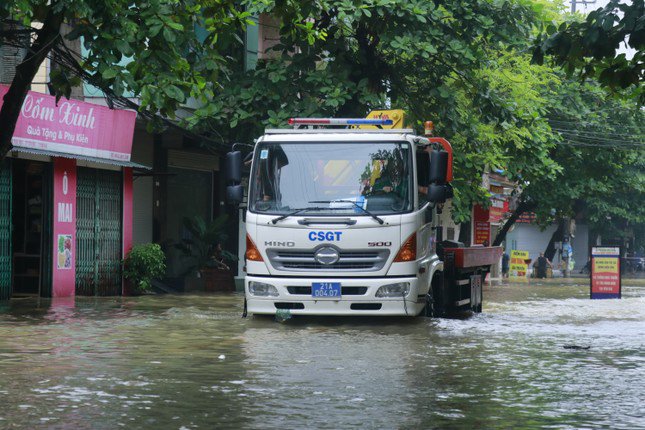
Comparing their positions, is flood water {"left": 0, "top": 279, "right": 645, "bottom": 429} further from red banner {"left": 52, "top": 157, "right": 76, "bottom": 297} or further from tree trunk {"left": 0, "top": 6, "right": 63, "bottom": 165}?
red banner {"left": 52, "top": 157, "right": 76, "bottom": 297}

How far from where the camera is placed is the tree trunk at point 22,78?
15.2 metres

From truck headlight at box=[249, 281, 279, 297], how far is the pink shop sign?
672 centimetres

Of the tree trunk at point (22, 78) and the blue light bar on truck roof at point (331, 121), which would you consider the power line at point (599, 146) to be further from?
the tree trunk at point (22, 78)

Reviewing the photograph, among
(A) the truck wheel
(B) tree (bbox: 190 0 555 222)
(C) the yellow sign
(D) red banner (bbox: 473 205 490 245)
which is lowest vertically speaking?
(A) the truck wheel

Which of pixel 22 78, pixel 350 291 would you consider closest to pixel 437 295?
pixel 350 291

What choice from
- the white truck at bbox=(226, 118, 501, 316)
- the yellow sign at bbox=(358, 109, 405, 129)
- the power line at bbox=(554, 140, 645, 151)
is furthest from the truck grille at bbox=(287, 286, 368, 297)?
the power line at bbox=(554, 140, 645, 151)

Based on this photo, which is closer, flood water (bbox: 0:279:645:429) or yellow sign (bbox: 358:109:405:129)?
flood water (bbox: 0:279:645:429)

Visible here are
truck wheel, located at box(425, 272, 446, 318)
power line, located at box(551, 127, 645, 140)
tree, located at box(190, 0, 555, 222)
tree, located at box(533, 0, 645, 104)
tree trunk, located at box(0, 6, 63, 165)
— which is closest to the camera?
tree, located at box(533, 0, 645, 104)

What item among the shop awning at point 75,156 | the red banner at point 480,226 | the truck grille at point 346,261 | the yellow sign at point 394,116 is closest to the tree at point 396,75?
the shop awning at point 75,156

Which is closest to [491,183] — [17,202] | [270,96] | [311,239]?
[270,96]

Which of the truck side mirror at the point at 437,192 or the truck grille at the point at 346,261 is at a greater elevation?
the truck side mirror at the point at 437,192

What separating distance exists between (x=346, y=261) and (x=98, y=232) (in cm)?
938

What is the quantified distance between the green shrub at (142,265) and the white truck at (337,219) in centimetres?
820

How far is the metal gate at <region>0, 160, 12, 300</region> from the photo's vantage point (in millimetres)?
22016
